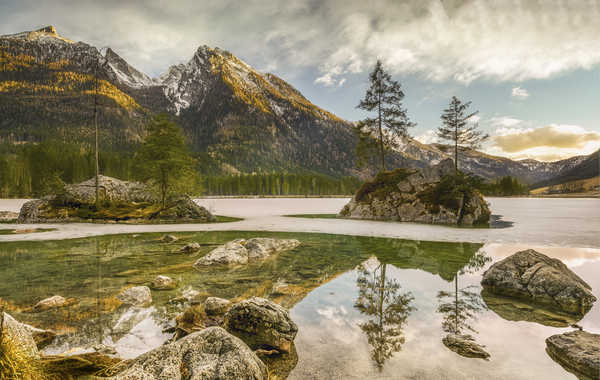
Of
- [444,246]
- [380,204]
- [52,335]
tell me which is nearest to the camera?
[52,335]

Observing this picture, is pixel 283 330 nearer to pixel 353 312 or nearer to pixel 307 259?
pixel 353 312

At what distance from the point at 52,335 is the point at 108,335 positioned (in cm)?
100

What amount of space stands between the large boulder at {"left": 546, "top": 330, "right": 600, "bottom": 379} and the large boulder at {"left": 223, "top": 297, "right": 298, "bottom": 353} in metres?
4.55

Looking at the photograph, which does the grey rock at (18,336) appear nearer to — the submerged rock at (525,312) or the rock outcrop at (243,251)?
the rock outcrop at (243,251)

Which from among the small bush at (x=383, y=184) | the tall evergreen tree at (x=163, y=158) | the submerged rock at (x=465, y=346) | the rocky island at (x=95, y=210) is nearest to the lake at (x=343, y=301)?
the submerged rock at (x=465, y=346)

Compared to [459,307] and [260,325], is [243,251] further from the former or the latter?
[459,307]

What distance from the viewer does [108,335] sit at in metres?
5.33

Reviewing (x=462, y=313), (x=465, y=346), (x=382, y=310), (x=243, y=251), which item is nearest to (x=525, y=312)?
(x=462, y=313)

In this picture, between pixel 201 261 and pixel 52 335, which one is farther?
pixel 201 261

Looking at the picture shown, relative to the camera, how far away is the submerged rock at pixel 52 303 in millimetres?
6516

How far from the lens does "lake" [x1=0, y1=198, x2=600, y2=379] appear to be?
4508mm

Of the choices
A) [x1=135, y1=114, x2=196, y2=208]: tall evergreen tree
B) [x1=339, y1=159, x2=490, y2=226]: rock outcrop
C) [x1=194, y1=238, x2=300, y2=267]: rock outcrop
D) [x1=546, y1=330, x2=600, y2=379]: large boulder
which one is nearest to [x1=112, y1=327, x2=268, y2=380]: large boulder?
[x1=546, y1=330, x2=600, y2=379]: large boulder

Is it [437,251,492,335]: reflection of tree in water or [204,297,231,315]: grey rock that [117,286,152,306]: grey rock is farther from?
[437,251,492,335]: reflection of tree in water

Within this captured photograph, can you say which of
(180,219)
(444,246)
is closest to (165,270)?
(444,246)
